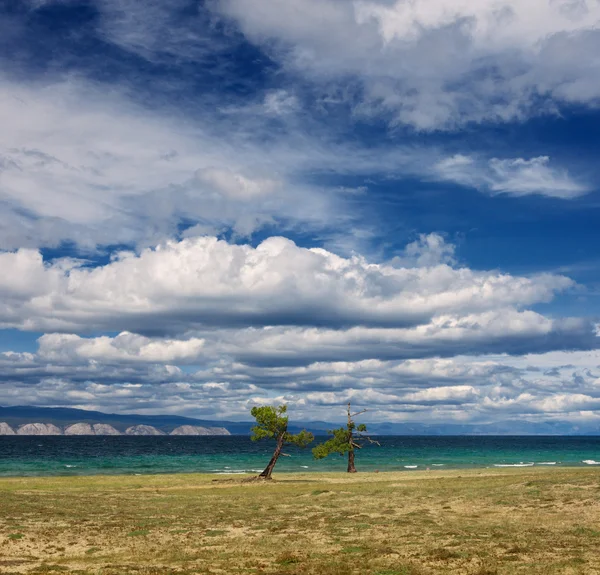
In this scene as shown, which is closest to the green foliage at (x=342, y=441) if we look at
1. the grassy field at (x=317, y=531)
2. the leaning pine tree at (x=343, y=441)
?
the leaning pine tree at (x=343, y=441)

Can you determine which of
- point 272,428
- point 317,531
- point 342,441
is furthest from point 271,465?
point 317,531

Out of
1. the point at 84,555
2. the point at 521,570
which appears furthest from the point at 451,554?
the point at 84,555

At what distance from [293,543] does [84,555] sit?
10158 mm

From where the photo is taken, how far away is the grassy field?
86.3 ft

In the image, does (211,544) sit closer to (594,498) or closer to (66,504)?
(66,504)

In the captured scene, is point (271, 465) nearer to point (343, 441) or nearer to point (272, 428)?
point (272, 428)

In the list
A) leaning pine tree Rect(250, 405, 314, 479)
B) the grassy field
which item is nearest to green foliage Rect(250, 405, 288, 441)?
leaning pine tree Rect(250, 405, 314, 479)

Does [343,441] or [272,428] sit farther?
[343,441]

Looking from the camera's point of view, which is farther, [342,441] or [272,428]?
[342,441]

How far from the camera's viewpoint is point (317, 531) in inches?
1364

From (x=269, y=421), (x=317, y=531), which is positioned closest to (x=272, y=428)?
(x=269, y=421)

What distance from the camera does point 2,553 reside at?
29.3 m

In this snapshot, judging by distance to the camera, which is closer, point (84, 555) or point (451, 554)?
point (451, 554)

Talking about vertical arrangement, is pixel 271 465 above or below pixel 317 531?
below
